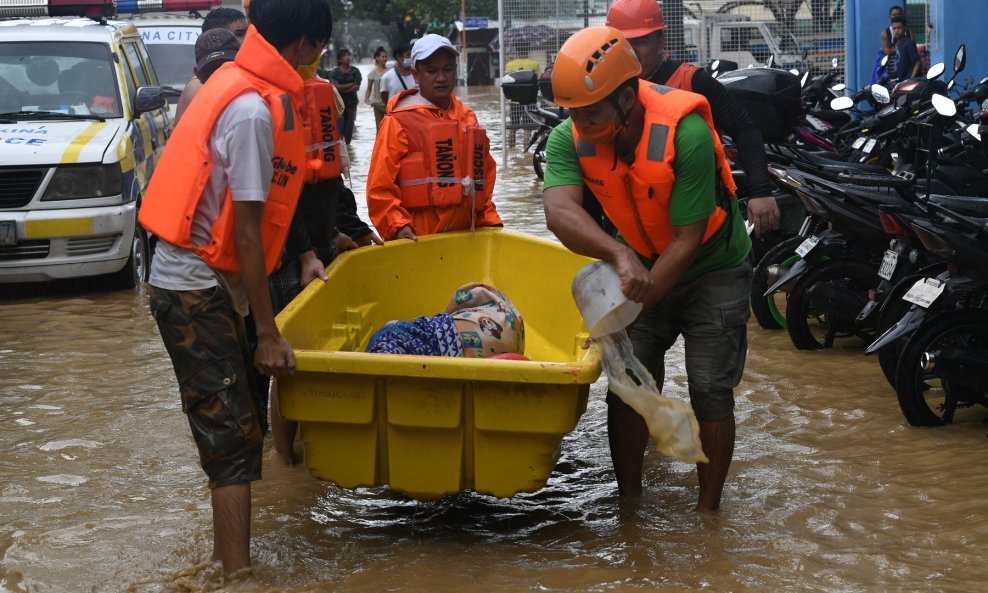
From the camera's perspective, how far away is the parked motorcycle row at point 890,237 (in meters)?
5.39

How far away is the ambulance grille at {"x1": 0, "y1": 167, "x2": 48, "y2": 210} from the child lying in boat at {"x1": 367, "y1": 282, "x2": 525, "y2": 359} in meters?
4.70

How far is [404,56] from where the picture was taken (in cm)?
2016

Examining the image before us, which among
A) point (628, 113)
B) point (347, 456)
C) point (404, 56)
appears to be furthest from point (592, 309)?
point (404, 56)

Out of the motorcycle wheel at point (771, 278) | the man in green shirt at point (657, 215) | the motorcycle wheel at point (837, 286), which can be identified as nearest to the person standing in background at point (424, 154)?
the man in green shirt at point (657, 215)

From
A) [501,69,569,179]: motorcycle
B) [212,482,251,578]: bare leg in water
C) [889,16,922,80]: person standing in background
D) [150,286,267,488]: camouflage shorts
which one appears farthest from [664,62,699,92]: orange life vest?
[889,16,922,80]: person standing in background

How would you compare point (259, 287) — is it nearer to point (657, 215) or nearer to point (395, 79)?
point (657, 215)

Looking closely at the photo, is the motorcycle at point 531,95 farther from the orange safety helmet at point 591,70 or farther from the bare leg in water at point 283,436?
the orange safety helmet at point 591,70

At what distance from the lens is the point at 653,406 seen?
158 inches

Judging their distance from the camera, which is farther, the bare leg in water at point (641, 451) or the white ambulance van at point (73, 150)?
the white ambulance van at point (73, 150)

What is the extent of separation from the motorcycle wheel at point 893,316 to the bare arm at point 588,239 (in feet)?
6.96

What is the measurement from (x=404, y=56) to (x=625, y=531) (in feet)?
54.3

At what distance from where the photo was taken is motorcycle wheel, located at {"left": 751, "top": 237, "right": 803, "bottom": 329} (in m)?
7.38

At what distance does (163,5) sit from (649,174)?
10.2 metres

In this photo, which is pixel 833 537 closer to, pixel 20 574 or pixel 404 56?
pixel 20 574
